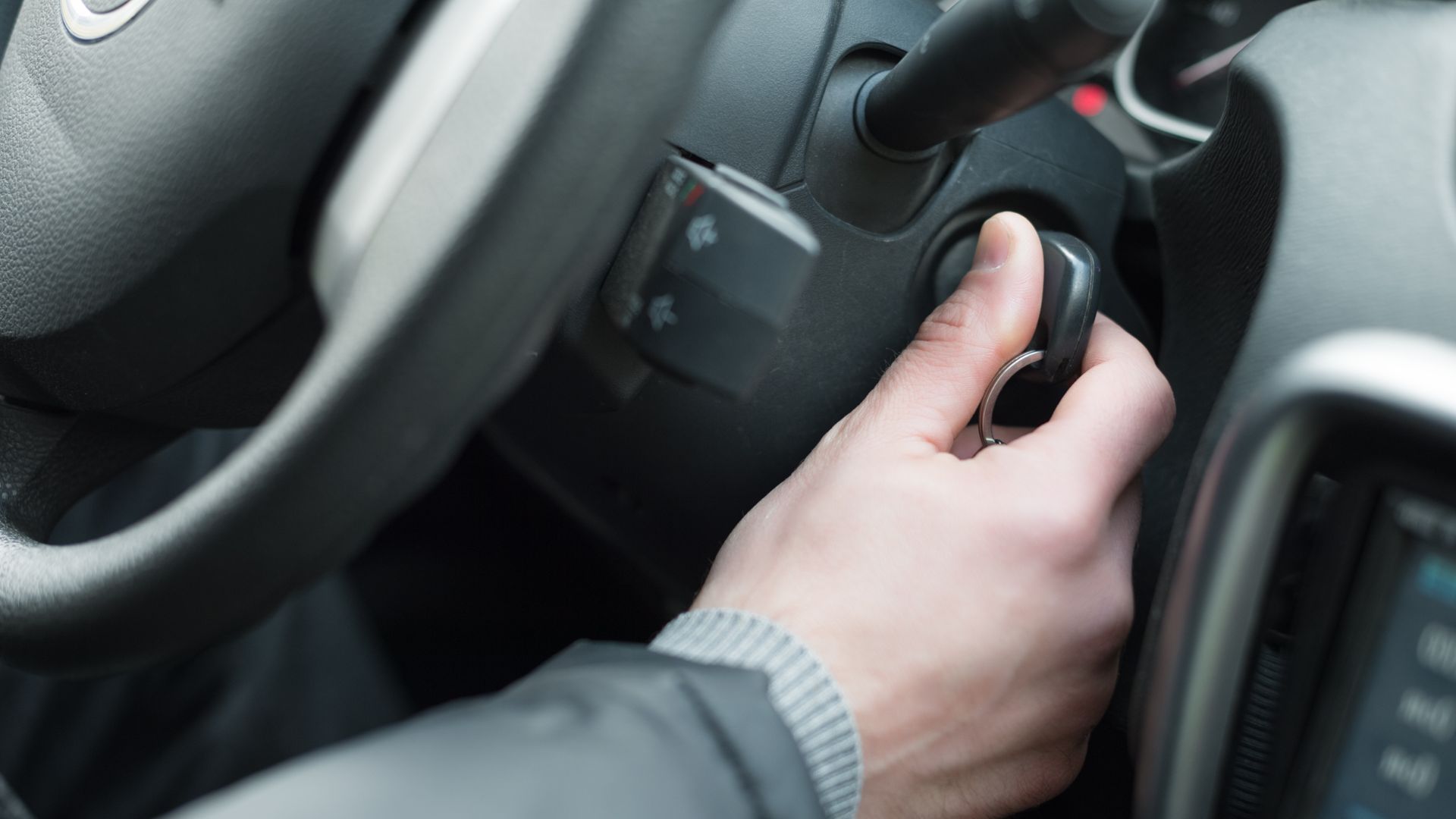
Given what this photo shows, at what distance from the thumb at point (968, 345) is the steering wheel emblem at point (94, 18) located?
1.39ft

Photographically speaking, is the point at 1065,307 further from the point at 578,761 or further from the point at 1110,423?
the point at 578,761

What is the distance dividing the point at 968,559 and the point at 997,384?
0.12 metres

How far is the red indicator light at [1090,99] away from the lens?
2.88ft

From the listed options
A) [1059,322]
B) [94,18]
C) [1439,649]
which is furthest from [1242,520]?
[94,18]

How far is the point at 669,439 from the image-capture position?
2.17 feet

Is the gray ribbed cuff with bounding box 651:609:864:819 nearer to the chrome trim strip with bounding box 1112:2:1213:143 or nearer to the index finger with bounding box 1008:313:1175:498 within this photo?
the index finger with bounding box 1008:313:1175:498

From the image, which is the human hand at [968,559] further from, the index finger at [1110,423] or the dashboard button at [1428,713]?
the dashboard button at [1428,713]

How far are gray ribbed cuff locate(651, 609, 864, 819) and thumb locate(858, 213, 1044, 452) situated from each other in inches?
5.1

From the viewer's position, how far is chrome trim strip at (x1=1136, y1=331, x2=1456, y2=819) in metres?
0.34

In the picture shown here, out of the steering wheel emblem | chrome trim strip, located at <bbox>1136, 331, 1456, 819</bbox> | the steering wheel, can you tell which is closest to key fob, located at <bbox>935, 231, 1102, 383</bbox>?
chrome trim strip, located at <bbox>1136, 331, 1456, 819</bbox>

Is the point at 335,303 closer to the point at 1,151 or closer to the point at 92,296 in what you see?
the point at 92,296

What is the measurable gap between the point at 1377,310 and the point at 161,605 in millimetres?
488

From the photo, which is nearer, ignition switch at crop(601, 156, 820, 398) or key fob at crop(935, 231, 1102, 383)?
ignition switch at crop(601, 156, 820, 398)

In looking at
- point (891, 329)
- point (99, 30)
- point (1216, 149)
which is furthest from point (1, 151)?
point (1216, 149)
